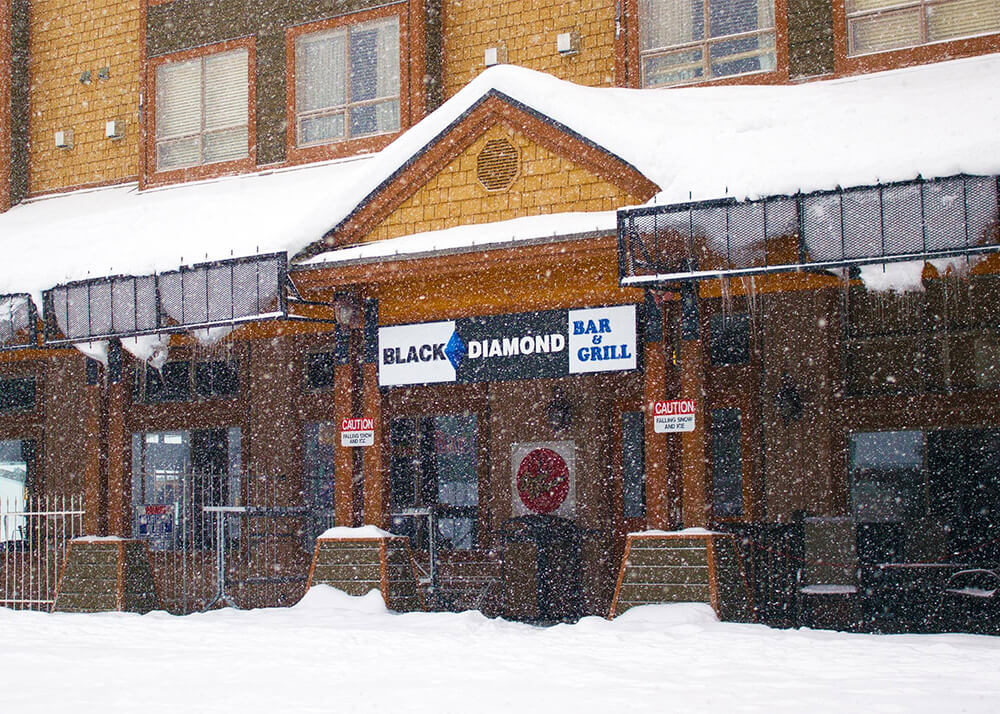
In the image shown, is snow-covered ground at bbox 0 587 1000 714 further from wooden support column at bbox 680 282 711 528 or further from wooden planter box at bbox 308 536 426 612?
wooden support column at bbox 680 282 711 528

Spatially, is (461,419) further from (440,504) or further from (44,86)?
(44,86)

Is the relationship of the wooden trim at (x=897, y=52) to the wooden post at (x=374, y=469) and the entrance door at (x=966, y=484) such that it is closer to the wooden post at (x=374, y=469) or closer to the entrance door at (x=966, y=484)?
the entrance door at (x=966, y=484)

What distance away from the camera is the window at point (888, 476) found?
45.9ft

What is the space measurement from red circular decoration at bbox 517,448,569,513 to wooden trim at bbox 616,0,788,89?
4.43 meters

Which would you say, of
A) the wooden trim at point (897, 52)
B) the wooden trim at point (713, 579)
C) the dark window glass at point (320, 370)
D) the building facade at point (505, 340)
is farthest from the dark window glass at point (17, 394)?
the wooden trim at point (897, 52)

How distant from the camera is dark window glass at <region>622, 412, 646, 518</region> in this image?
1544 centimetres

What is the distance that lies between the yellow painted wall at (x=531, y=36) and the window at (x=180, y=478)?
5.59 metres

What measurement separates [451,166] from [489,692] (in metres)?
6.84

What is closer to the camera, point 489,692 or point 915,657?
point 489,692

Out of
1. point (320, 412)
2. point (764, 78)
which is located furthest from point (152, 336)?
point (764, 78)

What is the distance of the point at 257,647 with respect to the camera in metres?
10.8

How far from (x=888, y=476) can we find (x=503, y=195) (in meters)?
4.98

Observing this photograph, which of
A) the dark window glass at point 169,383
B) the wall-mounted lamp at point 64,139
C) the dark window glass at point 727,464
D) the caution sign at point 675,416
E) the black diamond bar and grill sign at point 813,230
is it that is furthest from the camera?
the wall-mounted lamp at point 64,139

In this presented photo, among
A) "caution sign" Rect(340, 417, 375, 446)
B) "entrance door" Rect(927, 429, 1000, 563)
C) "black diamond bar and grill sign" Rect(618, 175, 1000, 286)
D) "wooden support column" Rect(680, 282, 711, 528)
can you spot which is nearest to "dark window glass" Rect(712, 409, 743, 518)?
"entrance door" Rect(927, 429, 1000, 563)
